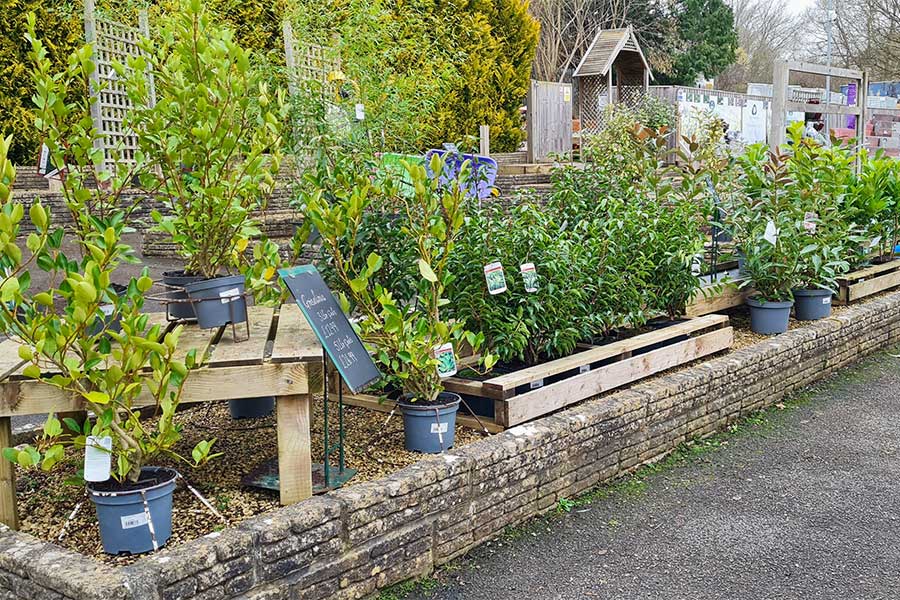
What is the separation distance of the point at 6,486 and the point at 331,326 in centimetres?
119

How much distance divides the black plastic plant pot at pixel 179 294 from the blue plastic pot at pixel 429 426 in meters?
0.94

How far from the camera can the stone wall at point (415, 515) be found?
8.45 ft

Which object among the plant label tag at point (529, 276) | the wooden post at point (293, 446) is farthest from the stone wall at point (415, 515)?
the plant label tag at point (529, 276)

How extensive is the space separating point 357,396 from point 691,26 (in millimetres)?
27928

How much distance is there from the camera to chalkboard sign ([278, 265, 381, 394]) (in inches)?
125

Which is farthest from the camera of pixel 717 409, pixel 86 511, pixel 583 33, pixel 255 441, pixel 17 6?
pixel 583 33

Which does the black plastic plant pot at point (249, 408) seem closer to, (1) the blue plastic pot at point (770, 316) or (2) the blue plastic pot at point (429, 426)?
(2) the blue plastic pot at point (429, 426)

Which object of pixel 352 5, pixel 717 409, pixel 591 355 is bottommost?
pixel 717 409

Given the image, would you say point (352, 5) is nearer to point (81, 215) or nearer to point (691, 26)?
point (81, 215)

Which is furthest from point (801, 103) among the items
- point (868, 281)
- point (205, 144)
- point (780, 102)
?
point (205, 144)

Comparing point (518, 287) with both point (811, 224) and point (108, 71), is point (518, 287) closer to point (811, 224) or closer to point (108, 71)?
point (811, 224)

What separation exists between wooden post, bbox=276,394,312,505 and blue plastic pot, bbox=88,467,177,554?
1.34ft

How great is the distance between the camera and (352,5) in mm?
10117

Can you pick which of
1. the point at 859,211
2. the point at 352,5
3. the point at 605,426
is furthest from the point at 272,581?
the point at 352,5
